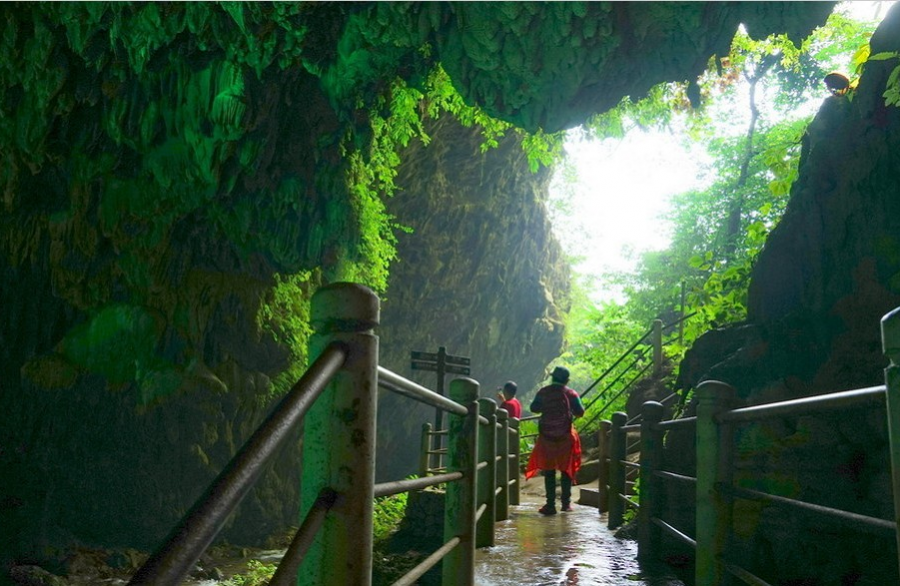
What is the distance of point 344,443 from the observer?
150cm

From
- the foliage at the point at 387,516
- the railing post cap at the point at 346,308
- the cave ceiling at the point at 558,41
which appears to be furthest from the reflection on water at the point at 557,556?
the cave ceiling at the point at 558,41

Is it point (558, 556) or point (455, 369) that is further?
point (455, 369)

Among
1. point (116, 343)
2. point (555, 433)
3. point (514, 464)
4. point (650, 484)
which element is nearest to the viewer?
point (650, 484)

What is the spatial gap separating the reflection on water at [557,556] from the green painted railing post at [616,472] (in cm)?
18

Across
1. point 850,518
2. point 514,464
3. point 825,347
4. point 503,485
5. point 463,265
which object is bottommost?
point 503,485

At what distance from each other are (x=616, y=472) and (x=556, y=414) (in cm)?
144

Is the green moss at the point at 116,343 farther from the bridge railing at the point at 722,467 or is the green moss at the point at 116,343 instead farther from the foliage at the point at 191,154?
the bridge railing at the point at 722,467

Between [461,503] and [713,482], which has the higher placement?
Result: [713,482]

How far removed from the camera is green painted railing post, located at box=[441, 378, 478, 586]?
10.1 ft

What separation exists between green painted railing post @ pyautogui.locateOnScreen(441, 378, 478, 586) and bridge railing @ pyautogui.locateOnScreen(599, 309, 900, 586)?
1.04m

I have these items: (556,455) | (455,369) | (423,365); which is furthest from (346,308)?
(455,369)

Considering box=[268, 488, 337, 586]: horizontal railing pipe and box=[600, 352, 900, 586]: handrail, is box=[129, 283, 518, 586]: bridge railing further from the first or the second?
box=[600, 352, 900, 586]: handrail

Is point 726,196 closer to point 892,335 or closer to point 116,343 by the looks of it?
point 116,343

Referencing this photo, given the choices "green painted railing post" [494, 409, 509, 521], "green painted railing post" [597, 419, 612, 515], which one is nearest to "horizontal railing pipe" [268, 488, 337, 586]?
"green painted railing post" [494, 409, 509, 521]
